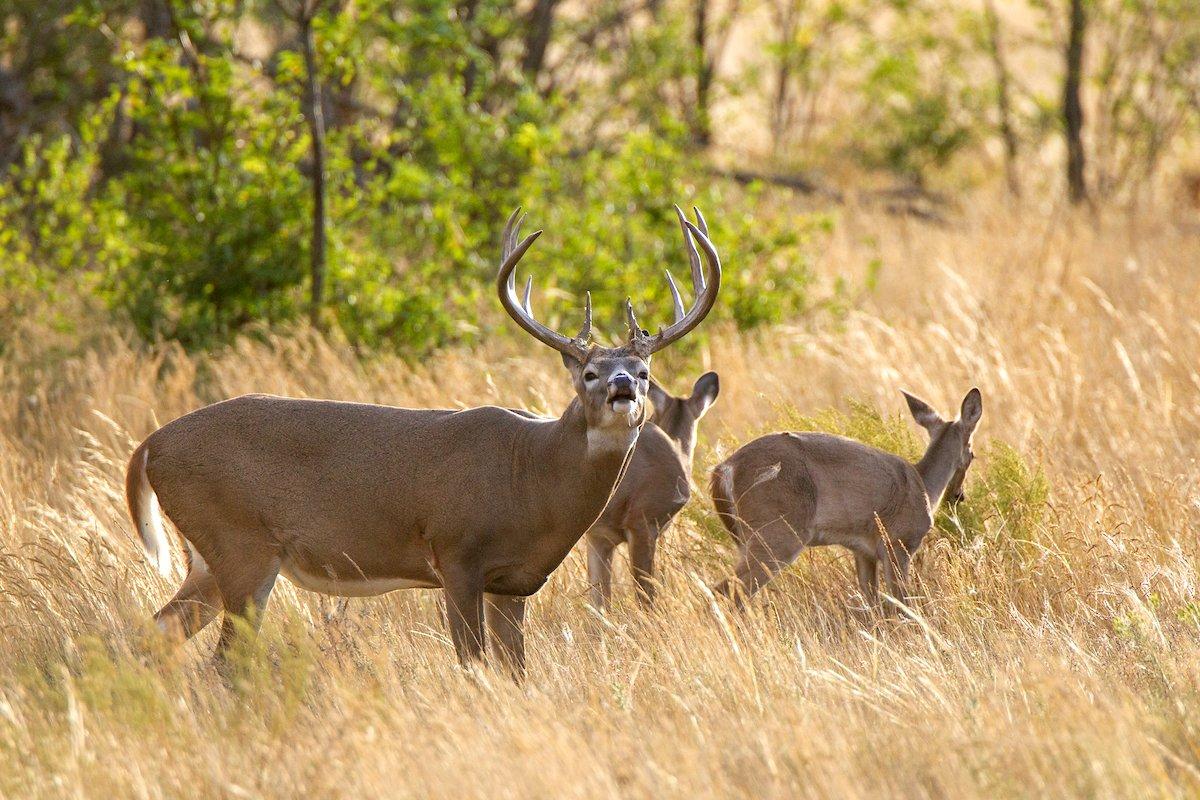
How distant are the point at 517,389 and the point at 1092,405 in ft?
11.1

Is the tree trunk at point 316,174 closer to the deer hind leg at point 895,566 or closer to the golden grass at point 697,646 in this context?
the golden grass at point 697,646

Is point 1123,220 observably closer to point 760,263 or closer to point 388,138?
point 760,263

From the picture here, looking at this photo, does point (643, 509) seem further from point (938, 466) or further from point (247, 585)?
point (247, 585)

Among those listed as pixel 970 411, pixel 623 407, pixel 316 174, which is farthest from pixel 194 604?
pixel 316 174

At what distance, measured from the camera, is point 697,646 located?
546cm

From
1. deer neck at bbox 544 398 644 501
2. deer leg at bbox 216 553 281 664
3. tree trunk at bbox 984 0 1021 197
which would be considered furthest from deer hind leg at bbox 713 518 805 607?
tree trunk at bbox 984 0 1021 197

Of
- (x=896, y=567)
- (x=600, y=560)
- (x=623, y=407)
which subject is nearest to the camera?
(x=623, y=407)

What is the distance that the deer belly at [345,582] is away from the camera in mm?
5703

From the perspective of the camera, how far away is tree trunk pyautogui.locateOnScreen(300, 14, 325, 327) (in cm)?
1037

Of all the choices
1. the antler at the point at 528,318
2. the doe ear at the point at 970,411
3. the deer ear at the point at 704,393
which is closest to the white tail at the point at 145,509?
the antler at the point at 528,318

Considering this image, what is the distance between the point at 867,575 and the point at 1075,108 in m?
13.7

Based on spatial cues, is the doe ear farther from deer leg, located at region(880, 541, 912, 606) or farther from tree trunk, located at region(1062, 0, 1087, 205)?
tree trunk, located at region(1062, 0, 1087, 205)

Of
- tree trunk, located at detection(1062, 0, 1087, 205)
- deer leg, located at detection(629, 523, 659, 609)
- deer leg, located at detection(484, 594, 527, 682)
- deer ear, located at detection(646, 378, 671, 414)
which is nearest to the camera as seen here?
deer leg, located at detection(484, 594, 527, 682)

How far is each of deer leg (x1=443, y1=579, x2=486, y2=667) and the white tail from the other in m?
1.24
